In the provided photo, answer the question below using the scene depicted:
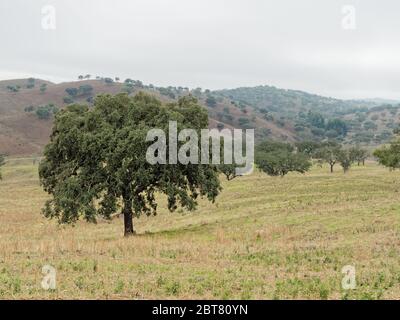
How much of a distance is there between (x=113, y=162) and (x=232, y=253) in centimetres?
1075

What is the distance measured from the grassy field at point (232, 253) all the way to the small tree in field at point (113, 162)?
8.91 feet

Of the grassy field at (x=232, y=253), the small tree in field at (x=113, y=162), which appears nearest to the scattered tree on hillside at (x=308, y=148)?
the grassy field at (x=232, y=253)

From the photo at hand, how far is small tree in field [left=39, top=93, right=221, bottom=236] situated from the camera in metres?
34.1

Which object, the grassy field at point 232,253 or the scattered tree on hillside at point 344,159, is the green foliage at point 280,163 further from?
the grassy field at point 232,253

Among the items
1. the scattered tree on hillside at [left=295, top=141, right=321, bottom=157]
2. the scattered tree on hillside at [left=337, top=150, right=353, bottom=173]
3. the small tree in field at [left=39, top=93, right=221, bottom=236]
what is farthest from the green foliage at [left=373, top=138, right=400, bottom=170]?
the scattered tree on hillside at [left=295, top=141, right=321, bottom=157]

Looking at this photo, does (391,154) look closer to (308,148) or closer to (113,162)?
(113,162)

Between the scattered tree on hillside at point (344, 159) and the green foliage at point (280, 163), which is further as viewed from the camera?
the scattered tree on hillside at point (344, 159)

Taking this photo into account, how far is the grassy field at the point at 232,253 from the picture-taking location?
18406 mm

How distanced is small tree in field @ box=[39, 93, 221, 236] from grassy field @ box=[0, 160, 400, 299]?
2.72 metres

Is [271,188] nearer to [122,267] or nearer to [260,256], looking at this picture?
[260,256]

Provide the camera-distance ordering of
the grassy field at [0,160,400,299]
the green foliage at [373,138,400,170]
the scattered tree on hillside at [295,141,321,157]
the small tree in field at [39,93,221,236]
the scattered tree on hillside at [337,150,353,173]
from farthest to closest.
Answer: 1. the scattered tree on hillside at [295,141,321,157]
2. the scattered tree on hillside at [337,150,353,173]
3. the green foliage at [373,138,400,170]
4. the small tree in field at [39,93,221,236]
5. the grassy field at [0,160,400,299]

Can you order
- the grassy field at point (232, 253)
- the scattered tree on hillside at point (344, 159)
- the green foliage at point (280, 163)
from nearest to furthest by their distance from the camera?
the grassy field at point (232, 253) < the green foliage at point (280, 163) < the scattered tree on hillside at point (344, 159)

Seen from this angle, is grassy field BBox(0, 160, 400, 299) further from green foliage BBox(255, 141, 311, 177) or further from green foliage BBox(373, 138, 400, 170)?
green foliage BBox(255, 141, 311, 177)
